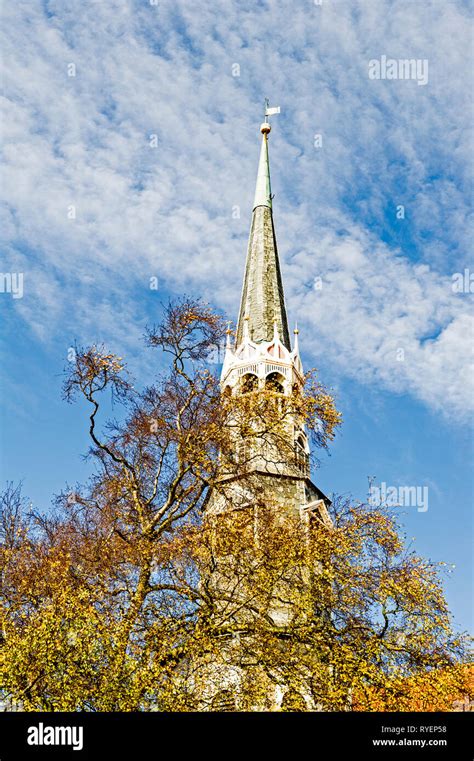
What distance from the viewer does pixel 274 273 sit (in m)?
43.1

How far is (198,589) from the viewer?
17.9m

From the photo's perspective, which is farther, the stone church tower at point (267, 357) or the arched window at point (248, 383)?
the arched window at point (248, 383)

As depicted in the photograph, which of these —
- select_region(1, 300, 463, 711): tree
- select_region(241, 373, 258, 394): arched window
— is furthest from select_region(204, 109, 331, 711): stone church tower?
select_region(1, 300, 463, 711): tree

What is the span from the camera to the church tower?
1238 inches

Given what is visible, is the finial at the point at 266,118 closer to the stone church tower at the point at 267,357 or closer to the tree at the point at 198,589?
the stone church tower at the point at 267,357

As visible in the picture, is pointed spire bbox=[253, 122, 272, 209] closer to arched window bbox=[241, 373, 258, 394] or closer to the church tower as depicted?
the church tower

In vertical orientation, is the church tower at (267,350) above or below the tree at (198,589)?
above

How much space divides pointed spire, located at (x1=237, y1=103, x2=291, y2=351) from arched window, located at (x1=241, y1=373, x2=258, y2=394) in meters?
2.58

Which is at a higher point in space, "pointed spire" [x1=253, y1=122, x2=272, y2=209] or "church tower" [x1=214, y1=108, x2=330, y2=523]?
"pointed spire" [x1=253, y1=122, x2=272, y2=209]

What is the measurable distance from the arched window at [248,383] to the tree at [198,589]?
1267 cm

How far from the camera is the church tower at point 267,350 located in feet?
103

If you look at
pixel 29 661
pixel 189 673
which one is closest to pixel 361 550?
pixel 189 673

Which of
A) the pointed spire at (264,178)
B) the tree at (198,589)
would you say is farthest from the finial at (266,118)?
the tree at (198,589)
